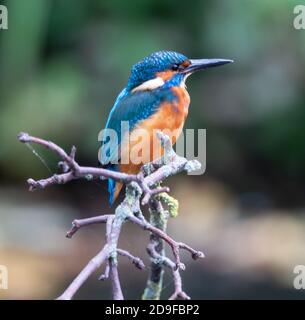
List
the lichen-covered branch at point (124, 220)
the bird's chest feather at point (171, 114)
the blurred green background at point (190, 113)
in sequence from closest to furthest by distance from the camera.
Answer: the lichen-covered branch at point (124, 220) → the bird's chest feather at point (171, 114) → the blurred green background at point (190, 113)

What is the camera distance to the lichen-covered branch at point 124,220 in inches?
46.4

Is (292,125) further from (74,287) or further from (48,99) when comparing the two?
(74,287)

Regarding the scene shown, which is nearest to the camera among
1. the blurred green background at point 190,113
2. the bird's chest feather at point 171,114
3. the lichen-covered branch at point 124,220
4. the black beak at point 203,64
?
the lichen-covered branch at point 124,220

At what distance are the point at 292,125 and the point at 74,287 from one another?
3.97m

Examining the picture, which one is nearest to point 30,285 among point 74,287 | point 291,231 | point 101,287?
point 101,287

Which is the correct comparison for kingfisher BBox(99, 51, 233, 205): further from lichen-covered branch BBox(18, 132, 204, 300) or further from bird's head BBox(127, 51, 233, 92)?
lichen-covered branch BBox(18, 132, 204, 300)

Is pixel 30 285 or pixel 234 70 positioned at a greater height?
pixel 234 70

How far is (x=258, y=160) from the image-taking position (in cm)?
542

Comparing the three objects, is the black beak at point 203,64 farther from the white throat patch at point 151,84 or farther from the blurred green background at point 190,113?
A: the blurred green background at point 190,113

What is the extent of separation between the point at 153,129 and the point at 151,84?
0.45 ft

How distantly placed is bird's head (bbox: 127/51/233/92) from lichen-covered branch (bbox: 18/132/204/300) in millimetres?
600

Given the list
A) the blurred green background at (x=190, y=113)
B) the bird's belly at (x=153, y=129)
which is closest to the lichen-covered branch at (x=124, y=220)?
the bird's belly at (x=153, y=129)
